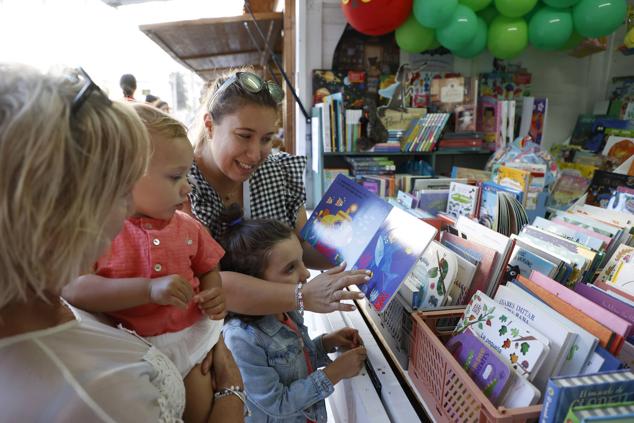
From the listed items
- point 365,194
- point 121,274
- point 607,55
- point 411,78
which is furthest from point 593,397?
point 607,55

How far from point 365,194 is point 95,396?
823 millimetres

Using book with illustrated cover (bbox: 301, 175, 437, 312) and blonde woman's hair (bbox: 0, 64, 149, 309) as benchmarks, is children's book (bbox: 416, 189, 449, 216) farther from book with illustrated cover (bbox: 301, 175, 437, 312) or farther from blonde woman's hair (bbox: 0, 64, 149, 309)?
blonde woman's hair (bbox: 0, 64, 149, 309)

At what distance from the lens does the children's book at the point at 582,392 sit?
523mm

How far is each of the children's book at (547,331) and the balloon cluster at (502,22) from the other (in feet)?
8.48

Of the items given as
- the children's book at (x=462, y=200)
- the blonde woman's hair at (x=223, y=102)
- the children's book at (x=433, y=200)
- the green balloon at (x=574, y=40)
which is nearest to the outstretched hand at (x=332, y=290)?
the blonde woman's hair at (x=223, y=102)

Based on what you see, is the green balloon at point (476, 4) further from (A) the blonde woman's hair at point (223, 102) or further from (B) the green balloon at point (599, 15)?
(A) the blonde woman's hair at point (223, 102)

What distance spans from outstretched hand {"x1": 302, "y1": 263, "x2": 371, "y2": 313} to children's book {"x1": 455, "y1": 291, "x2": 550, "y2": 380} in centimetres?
25

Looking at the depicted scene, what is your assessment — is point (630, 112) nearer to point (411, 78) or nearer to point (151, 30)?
point (411, 78)

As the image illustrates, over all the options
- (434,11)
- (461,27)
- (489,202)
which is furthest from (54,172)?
(461,27)

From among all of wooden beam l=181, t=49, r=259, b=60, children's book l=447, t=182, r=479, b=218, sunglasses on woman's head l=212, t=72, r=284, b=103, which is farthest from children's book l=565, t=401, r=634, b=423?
wooden beam l=181, t=49, r=259, b=60

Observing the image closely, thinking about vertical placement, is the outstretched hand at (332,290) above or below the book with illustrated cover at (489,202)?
below

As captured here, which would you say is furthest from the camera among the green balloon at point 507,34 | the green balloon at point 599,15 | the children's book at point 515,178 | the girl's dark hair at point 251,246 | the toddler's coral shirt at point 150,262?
the green balloon at point 507,34

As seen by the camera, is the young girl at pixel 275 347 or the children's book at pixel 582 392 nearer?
the children's book at pixel 582 392

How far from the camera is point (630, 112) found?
335cm
